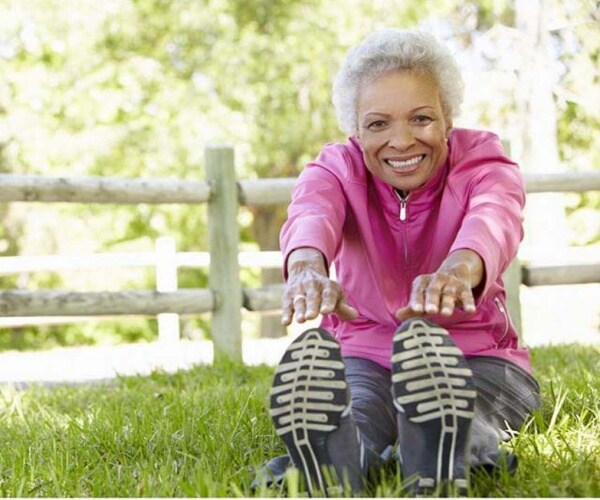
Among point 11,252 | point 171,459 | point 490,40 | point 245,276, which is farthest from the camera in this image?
point 245,276

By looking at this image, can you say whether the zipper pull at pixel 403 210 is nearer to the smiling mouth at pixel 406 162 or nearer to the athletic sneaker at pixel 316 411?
the smiling mouth at pixel 406 162

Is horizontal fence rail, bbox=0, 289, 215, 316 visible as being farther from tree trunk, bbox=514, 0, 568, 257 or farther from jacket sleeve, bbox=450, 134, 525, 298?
tree trunk, bbox=514, 0, 568, 257

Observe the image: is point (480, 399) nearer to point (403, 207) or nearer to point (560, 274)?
point (403, 207)

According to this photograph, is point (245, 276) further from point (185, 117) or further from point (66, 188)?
point (66, 188)

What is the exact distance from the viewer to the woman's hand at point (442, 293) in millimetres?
2346

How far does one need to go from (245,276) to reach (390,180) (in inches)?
661

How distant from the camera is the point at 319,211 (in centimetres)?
299

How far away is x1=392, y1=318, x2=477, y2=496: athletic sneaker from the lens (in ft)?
7.20

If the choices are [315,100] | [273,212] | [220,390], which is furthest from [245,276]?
[220,390]

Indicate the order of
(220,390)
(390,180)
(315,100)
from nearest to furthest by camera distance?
(390,180) → (220,390) → (315,100)

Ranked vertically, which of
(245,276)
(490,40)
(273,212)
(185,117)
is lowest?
(245,276)

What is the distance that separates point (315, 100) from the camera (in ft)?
49.6

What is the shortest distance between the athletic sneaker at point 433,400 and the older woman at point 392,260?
0.04ft

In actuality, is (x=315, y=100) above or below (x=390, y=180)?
above
